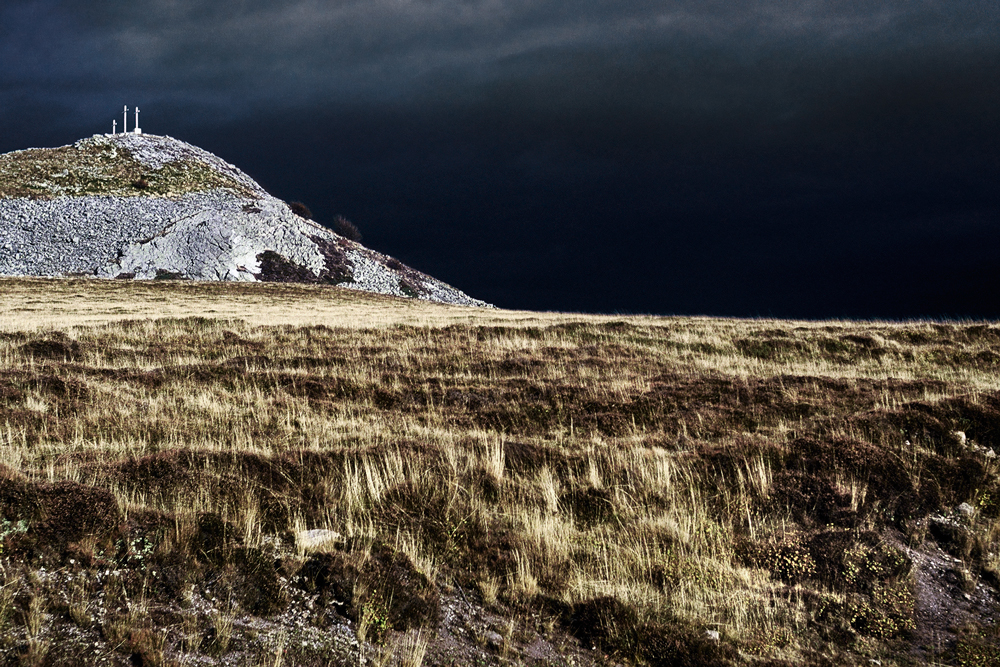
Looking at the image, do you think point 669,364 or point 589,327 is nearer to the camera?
point 669,364

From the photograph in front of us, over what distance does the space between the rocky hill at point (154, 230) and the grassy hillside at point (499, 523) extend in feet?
223

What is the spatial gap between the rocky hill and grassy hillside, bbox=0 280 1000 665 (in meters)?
68.1

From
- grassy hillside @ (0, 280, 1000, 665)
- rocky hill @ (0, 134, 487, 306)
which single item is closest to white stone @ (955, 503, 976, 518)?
grassy hillside @ (0, 280, 1000, 665)

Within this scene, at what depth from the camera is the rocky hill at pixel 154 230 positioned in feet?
249

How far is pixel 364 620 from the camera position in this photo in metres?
5.68

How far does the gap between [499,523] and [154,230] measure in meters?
89.0

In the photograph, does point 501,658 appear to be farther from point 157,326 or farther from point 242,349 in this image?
point 157,326

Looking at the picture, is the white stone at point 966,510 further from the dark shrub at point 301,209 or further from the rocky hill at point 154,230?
the dark shrub at point 301,209

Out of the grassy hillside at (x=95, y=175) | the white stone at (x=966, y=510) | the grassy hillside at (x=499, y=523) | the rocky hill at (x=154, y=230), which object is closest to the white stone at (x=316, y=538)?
the grassy hillside at (x=499, y=523)

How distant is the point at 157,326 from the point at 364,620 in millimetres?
27045

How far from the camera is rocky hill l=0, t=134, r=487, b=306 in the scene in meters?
76.0

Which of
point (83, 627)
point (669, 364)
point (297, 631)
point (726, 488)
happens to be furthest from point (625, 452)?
point (669, 364)

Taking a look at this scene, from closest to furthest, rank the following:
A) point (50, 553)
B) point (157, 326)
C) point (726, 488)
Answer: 1. point (50, 553)
2. point (726, 488)
3. point (157, 326)

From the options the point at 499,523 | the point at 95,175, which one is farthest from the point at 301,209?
the point at 499,523
